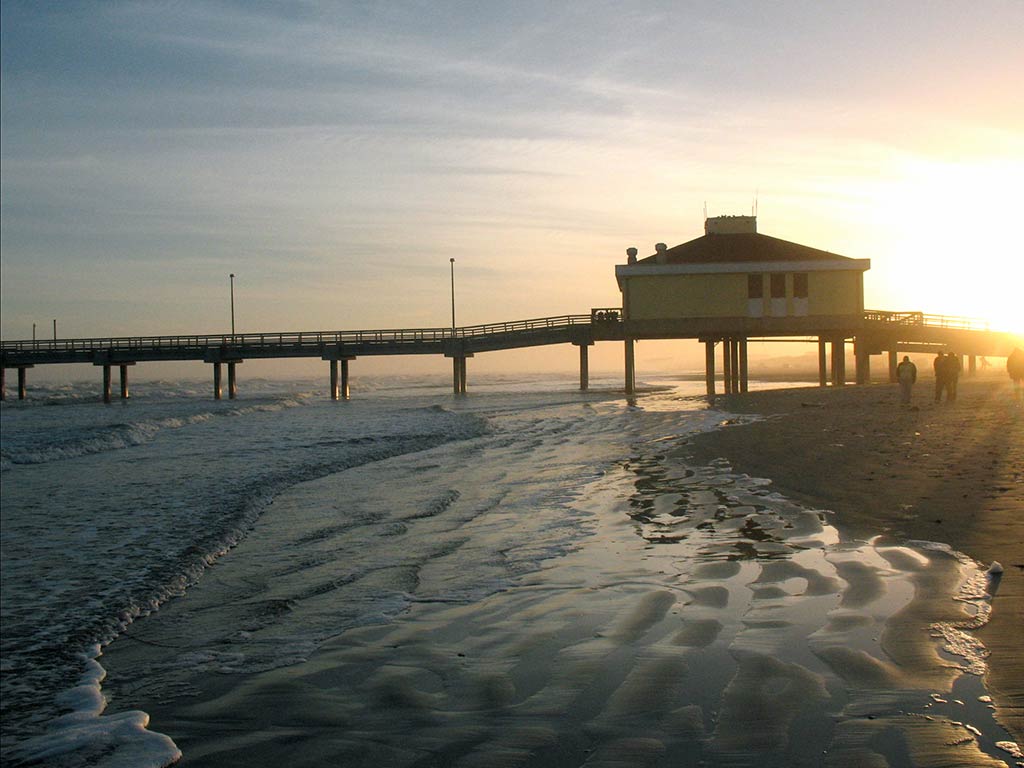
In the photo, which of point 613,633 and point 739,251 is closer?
point 613,633

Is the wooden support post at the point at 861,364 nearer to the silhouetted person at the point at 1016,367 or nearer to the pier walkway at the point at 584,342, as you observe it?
the pier walkway at the point at 584,342

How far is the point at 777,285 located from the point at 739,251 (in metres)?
2.12

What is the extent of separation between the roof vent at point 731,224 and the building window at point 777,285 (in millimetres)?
3326

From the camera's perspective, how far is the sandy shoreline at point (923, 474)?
522cm

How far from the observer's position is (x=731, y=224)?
40.2 meters

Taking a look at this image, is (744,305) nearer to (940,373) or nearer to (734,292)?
(734,292)

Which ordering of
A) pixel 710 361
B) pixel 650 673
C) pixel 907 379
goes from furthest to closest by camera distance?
pixel 710 361 < pixel 907 379 < pixel 650 673

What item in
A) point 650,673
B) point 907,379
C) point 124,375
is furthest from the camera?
point 124,375

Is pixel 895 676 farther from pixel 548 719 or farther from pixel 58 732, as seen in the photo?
pixel 58 732

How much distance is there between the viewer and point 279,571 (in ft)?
25.2

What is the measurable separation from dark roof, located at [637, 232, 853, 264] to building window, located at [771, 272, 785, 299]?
0.71 meters

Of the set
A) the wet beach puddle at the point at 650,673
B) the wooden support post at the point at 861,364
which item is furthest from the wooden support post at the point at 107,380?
the wet beach puddle at the point at 650,673

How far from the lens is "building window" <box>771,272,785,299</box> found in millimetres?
37531

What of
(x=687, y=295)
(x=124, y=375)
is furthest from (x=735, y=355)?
(x=124, y=375)
